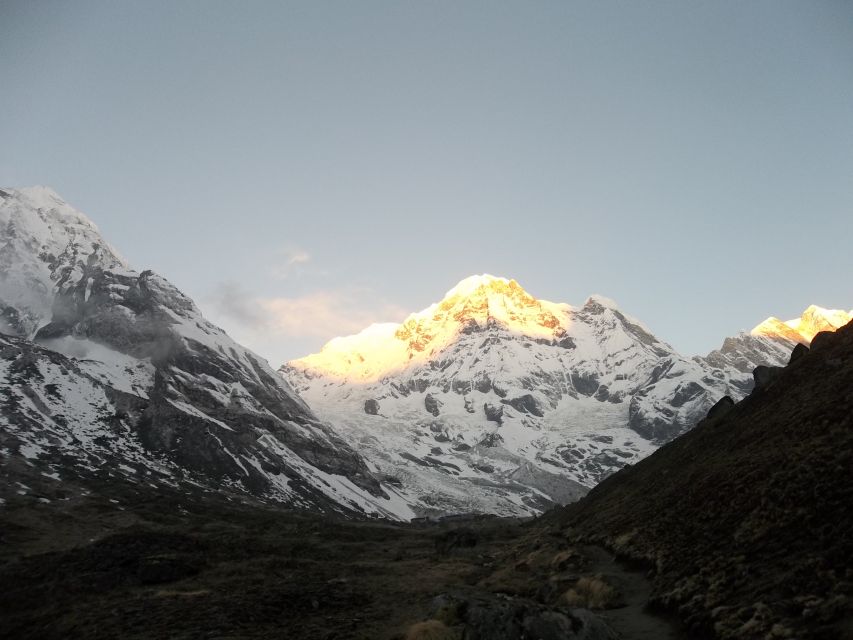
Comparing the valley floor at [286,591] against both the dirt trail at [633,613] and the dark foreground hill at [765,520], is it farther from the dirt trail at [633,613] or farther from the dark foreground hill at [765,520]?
the dark foreground hill at [765,520]

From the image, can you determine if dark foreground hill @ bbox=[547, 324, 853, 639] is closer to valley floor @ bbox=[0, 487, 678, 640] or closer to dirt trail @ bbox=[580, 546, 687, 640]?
dirt trail @ bbox=[580, 546, 687, 640]

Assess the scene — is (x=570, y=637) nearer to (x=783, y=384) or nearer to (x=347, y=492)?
(x=783, y=384)

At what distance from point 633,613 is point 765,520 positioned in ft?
23.1

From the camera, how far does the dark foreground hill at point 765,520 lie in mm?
18656

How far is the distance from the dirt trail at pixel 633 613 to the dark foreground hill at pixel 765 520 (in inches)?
28.7

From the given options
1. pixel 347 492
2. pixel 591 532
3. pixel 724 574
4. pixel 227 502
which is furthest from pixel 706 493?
pixel 347 492

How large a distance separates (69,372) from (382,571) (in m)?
162

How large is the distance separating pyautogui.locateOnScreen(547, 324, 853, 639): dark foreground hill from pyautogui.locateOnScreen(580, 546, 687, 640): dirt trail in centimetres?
73

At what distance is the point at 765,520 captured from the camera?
25250 millimetres

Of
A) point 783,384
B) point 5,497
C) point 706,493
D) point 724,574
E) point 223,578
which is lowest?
point 5,497

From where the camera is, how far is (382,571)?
44.5 m

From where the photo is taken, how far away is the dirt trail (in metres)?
22.2

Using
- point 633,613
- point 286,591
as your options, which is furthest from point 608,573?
point 286,591

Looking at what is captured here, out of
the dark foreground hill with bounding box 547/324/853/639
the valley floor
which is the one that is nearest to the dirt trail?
the valley floor
